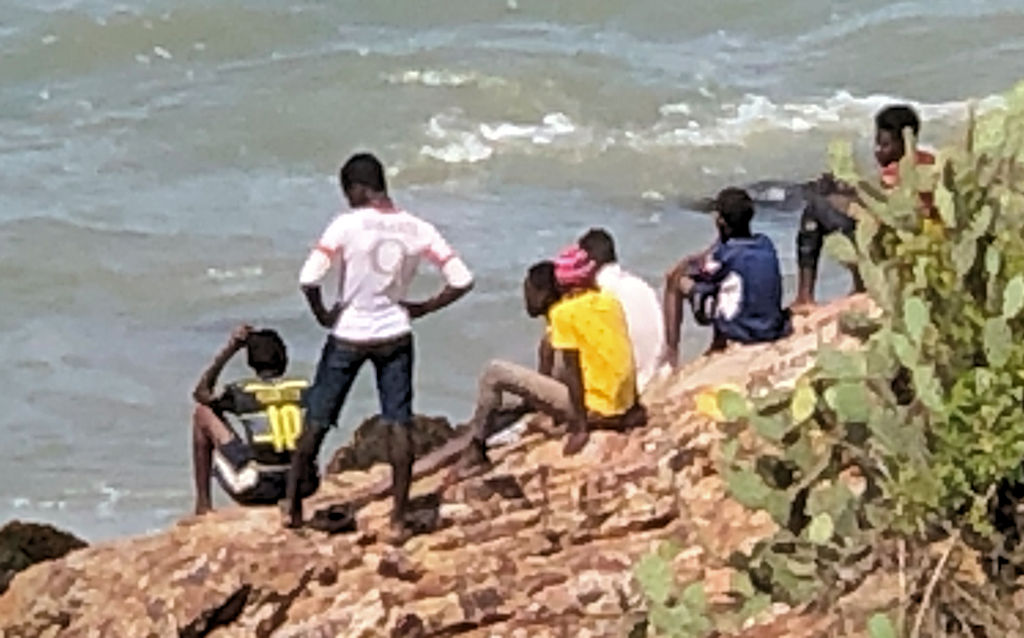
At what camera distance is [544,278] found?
28.4 feet

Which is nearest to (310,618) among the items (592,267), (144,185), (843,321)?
(592,267)

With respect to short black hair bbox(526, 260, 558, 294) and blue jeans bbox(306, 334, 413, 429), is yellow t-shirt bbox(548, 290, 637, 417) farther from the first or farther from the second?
blue jeans bbox(306, 334, 413, 429)

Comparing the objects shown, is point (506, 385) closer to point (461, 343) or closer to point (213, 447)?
point (213, 447)

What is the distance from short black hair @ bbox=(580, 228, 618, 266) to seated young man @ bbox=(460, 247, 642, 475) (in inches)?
20.7

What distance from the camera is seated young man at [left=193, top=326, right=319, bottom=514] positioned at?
27.3 ft

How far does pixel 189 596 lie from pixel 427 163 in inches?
560

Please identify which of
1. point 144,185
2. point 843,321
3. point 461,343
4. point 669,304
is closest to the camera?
point 843,321

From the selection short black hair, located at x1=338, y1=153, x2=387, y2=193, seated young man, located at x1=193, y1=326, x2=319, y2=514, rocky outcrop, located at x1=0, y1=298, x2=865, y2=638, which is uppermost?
short black hair, located at x1=338, y1=153, x2=387, y2=193

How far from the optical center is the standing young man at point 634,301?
30.4ft

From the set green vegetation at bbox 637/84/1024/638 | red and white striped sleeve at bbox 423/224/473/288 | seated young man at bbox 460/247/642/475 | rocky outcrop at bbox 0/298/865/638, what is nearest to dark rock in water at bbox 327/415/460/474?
seated young man at bbox 460/247/642/475

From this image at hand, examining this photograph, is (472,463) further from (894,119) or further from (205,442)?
(894,119)

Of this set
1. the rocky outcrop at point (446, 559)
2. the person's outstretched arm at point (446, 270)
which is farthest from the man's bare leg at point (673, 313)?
the person's outstretched arm at point (446, 270)

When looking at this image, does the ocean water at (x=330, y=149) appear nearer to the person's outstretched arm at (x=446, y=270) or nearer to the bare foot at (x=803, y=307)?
the bare foot at (x=803, y=307)

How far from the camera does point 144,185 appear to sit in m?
21.4
